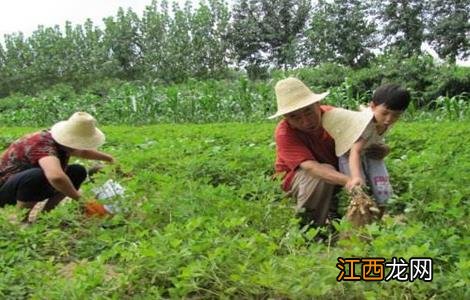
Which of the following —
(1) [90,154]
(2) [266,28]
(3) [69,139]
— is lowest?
(2) [266,28]

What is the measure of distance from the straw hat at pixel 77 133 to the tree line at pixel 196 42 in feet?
66.8

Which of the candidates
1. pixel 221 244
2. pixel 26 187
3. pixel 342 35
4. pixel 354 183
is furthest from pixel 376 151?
pixel 342 35

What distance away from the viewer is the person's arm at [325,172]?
3.68m

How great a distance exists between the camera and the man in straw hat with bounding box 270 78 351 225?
150 inches

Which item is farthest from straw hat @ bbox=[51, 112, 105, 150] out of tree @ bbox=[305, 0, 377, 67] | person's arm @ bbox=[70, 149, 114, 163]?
tree @ bbox=[305, 0, 377, 67]

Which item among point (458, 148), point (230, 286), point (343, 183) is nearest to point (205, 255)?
point (230, 286)

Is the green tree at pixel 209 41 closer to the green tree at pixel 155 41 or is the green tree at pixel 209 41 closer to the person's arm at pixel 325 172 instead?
the green tree at pixel 155 41

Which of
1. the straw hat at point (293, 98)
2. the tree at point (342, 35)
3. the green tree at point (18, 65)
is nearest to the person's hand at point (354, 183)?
the straw hat at point (293, 98)

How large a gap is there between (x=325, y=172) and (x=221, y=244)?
3.66 feet

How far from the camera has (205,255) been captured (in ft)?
Result: 9.07

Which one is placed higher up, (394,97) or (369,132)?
(394,97)

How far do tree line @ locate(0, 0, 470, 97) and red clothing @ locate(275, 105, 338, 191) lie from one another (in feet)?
68.1

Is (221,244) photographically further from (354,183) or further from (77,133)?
(77,133)

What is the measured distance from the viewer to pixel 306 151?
393 centimetres
